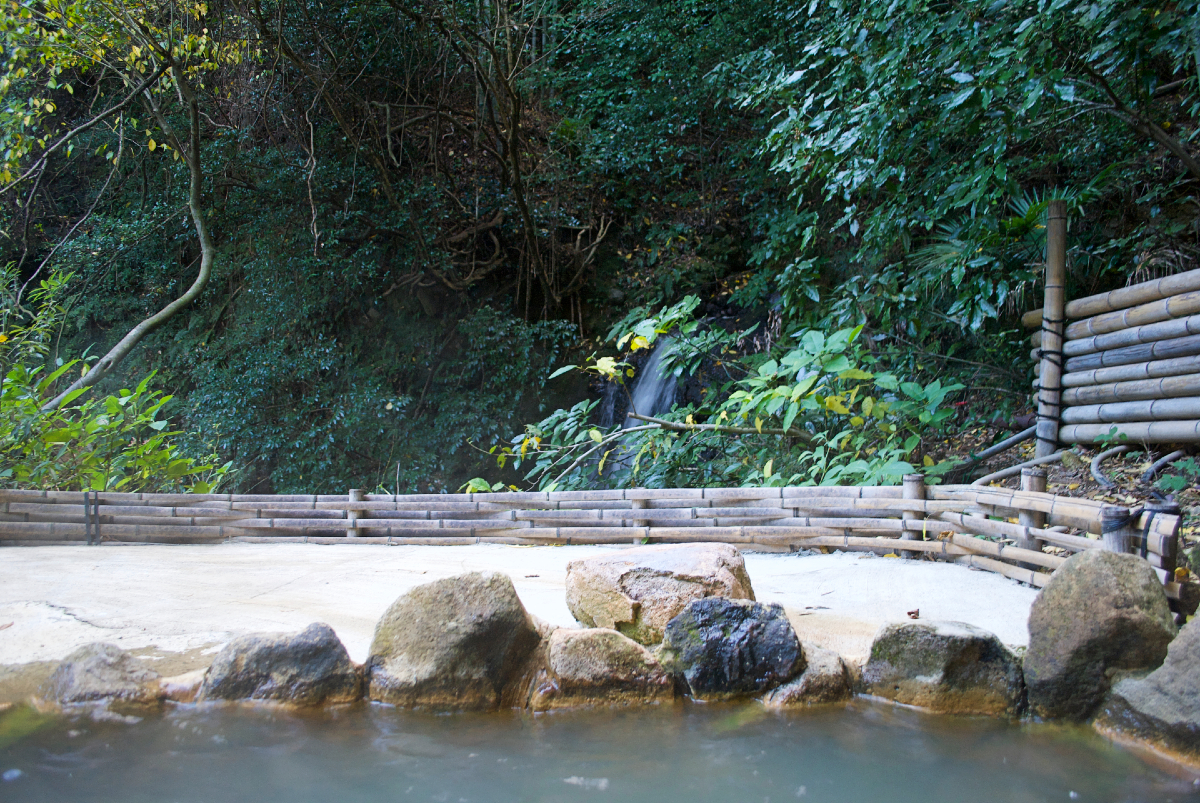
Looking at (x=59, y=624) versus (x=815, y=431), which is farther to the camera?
(x=815, y=431)

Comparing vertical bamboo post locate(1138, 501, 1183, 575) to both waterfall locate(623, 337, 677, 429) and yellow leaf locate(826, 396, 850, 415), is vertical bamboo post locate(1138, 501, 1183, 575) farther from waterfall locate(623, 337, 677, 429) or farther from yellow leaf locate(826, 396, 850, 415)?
waterfall locate(623, 337, 677, 429)

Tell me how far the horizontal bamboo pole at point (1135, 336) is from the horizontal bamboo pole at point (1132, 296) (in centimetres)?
16

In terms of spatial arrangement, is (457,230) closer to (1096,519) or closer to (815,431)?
(815,431)

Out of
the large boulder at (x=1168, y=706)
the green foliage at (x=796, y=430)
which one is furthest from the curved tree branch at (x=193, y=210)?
the large boulder at (x=1168, y=706)

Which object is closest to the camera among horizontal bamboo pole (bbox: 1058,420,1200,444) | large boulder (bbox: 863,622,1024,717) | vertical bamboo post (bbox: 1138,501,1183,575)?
large boulder (bbox: 863,622,1024,717)

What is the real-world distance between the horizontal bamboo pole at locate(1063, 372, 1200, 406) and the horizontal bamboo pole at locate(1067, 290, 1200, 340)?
1.10 feet

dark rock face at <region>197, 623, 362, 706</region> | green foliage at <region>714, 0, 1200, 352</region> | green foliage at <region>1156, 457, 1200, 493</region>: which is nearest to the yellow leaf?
green foliage at <region>714, 0, 1200, 352</region>

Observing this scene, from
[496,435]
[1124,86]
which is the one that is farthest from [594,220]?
[1124,86]

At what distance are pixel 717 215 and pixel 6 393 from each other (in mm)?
7099

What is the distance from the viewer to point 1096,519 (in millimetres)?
2906

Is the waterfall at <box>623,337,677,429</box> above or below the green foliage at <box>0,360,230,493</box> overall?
above

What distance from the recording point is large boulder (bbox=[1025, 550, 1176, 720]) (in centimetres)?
219

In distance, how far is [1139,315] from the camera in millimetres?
4477

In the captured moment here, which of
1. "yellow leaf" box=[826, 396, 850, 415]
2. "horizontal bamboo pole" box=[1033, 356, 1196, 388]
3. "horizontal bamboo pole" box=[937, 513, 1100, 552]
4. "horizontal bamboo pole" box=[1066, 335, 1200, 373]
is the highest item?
"horizontal bamboo pole" box=[1066, 335, 1200, 373]
